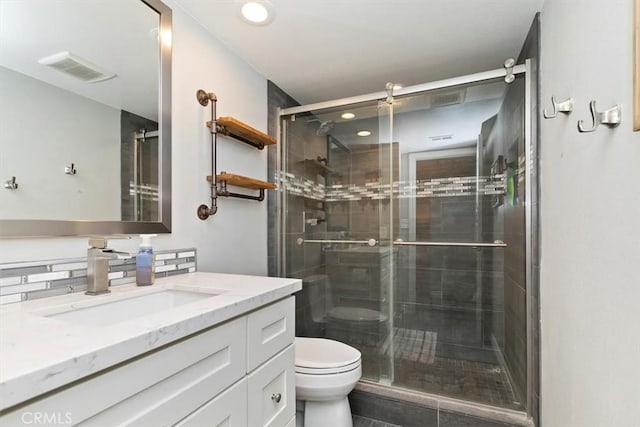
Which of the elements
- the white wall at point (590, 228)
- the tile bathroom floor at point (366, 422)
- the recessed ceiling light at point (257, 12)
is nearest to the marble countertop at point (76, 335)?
the white wall at point (590, 228)

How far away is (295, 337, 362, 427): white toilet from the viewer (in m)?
1.41

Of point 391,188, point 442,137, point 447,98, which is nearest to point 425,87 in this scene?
point 447,98

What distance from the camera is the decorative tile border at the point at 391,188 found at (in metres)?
2.30

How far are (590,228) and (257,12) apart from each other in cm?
159

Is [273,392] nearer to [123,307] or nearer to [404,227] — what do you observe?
[123,307]

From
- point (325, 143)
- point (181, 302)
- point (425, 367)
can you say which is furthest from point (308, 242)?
point (181, 302)

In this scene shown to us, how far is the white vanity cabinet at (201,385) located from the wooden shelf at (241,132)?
1.01 m

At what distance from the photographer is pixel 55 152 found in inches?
39.2

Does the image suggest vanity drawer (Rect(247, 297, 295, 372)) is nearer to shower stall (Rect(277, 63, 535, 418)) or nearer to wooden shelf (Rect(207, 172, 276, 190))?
wooden shelf (Rect(207, 172, 276, 190))

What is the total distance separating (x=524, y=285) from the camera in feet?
5.28

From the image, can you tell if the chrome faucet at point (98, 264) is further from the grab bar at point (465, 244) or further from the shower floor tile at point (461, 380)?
the grab bar at point (465, 244)

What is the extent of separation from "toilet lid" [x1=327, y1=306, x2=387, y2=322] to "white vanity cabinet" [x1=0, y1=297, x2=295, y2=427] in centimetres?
133

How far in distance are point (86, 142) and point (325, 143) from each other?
1.74 metres

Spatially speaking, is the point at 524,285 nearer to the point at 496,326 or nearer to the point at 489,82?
the point at 496,326
